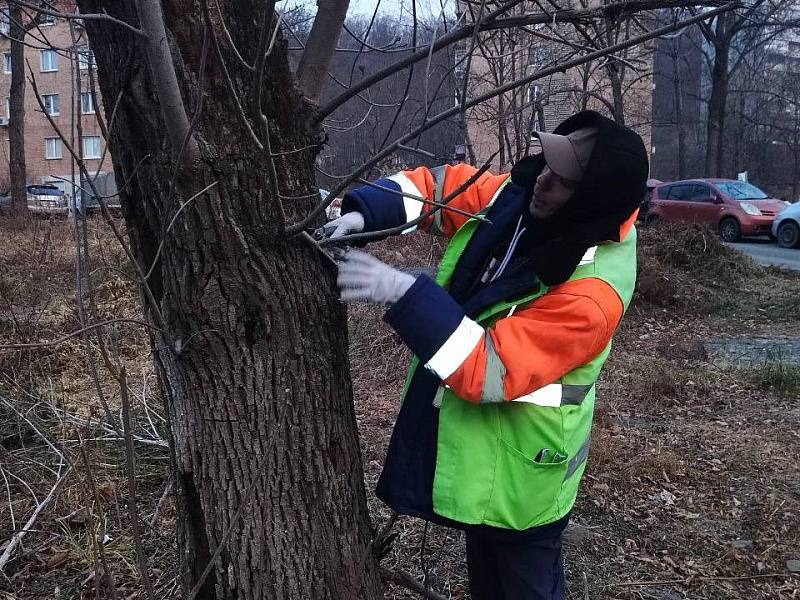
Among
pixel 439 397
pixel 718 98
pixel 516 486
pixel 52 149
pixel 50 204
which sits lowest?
pixel 516 486

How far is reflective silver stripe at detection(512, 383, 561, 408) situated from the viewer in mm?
1739

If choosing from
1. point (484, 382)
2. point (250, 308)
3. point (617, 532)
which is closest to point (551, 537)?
point (484, 382)

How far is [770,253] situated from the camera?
13.3 metres

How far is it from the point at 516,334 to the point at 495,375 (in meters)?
0.11

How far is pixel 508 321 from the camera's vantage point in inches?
65.1

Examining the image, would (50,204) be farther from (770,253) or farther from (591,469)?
(770,253)

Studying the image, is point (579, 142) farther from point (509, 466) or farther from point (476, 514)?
point (476, 514)

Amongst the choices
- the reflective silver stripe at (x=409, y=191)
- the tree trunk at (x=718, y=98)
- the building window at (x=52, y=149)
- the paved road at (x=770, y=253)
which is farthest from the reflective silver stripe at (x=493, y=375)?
the building window at (x=52, y=149)

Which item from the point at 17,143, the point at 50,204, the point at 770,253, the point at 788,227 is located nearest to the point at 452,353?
the point at 50,204

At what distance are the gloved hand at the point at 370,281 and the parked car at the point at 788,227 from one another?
14.8 meters

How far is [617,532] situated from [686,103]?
126 feet

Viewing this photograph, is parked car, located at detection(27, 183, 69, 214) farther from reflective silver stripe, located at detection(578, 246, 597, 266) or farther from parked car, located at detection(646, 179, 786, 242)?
parked car, located at detection(646, 179, 786, 242)

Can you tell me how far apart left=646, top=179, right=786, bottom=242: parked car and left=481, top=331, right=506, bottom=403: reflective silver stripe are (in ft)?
46.8

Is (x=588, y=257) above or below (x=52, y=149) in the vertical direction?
below
